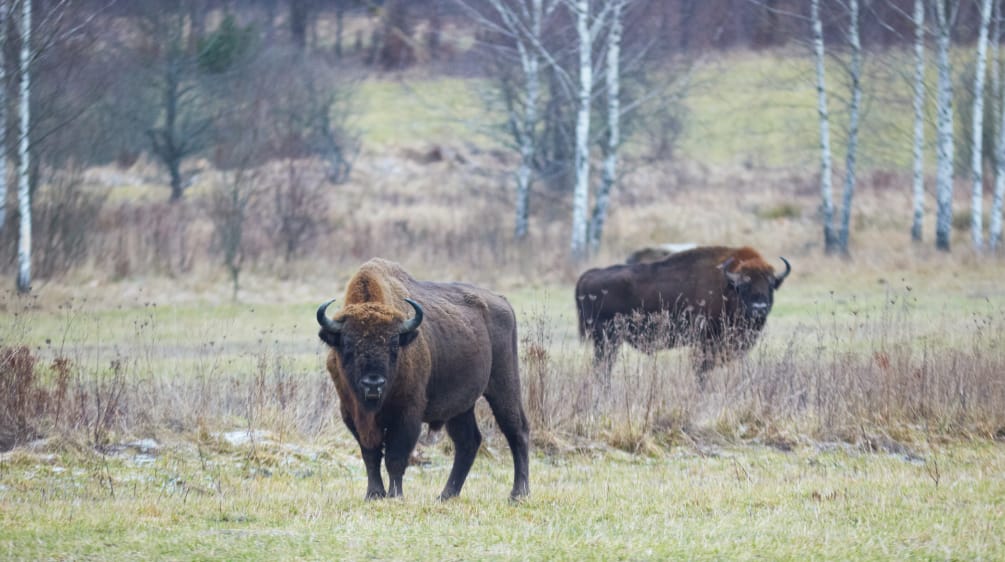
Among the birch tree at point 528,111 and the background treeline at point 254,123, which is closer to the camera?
the background treeline at point 254,123

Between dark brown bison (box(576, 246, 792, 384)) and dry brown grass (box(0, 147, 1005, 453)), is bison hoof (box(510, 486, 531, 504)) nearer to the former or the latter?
dry brown grass (box(0, 147, 1005, 453))

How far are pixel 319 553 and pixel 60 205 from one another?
22260 millimetres

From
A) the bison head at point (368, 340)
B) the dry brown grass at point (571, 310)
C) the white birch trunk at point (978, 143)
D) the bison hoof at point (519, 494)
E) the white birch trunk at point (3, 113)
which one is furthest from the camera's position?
the white birch trunk at point (978, 143)

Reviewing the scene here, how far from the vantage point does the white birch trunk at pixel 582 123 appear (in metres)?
27.5

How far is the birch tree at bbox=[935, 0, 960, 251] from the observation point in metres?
28.7

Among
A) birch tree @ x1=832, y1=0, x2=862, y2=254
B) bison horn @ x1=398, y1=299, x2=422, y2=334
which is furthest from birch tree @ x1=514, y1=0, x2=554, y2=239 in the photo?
bison horn @ x1=398, y1=299, x2=422, y2=334

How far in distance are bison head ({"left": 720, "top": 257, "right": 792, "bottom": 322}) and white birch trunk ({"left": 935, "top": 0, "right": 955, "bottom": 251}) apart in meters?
14.4

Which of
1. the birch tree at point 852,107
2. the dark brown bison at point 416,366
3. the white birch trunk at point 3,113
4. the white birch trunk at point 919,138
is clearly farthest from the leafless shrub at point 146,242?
the white birch trunk at point 919,138

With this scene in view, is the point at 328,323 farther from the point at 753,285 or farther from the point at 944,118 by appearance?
the point at 944,118

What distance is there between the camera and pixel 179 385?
13711 millimetres

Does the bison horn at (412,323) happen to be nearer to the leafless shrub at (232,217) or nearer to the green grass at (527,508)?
the green grass at (527,508)

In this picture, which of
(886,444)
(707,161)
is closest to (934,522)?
(886,444)

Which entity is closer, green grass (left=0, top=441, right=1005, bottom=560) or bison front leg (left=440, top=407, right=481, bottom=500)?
green grass (left=0, top=441, right=1005, bottom=560)

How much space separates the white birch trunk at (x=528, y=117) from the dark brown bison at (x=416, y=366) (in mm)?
19240
